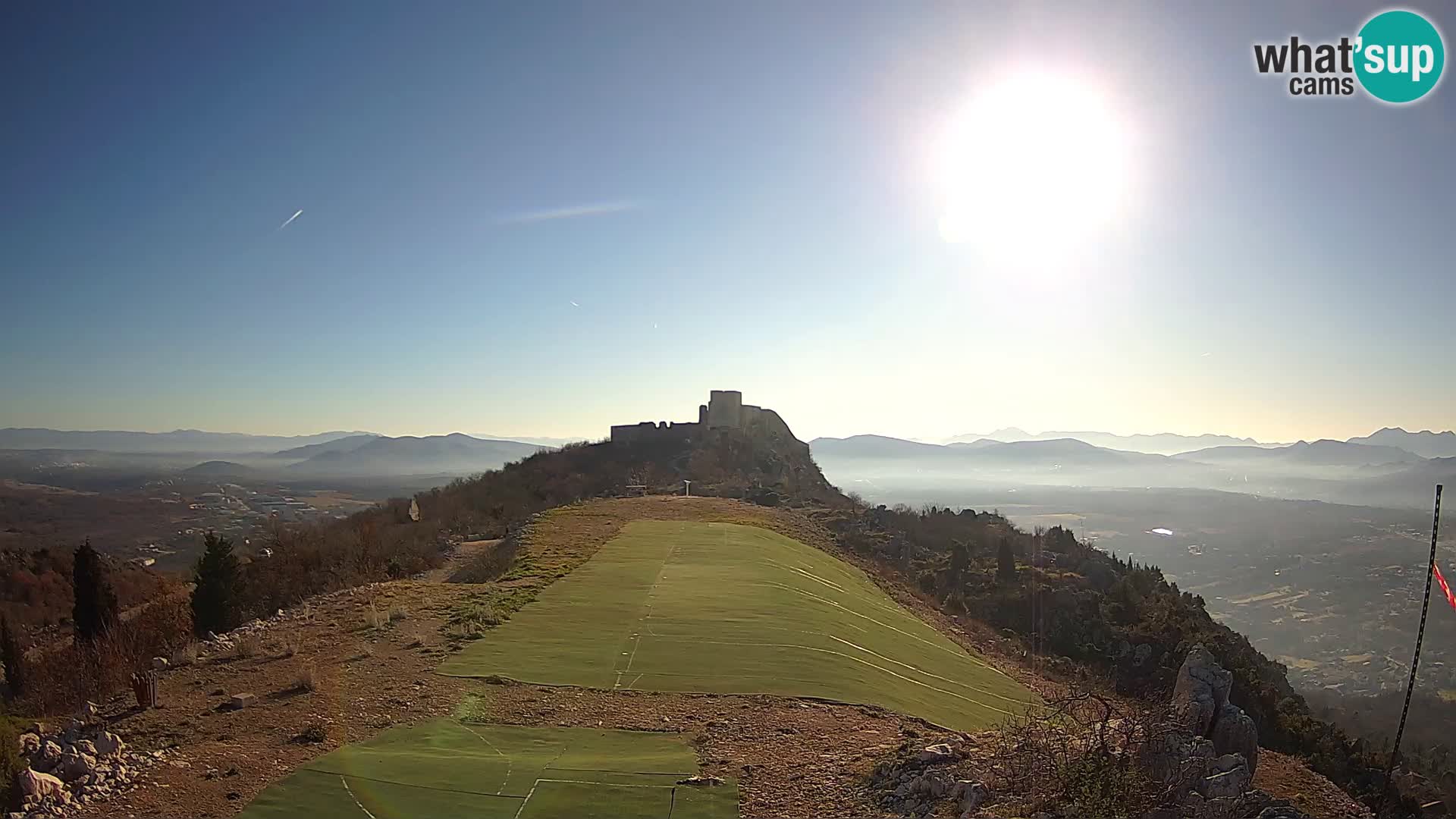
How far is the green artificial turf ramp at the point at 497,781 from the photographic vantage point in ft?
19.4

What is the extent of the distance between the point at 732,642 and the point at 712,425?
4101 cm

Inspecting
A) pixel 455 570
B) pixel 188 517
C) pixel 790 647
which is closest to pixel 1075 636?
pixel 790 647

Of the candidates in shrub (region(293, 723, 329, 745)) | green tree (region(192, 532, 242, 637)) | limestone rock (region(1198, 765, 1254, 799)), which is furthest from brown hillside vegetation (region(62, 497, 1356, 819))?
green tree (region(192, 532, 242, 637))

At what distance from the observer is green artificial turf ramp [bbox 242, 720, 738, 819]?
593 centimetres

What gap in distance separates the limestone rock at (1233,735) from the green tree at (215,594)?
17.0 meters

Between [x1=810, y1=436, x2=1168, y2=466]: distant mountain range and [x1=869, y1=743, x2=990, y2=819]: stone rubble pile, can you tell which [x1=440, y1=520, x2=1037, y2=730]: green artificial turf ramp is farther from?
[x1=810, y1=436, x2=1168, y2=466]: distant mountain range

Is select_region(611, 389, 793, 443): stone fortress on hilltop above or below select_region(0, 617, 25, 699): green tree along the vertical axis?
above

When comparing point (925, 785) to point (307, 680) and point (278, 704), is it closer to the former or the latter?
point (278, 704)

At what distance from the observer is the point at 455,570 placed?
1881 centimetres

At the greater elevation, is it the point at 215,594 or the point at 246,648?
the point at 246,648

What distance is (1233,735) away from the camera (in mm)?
7668

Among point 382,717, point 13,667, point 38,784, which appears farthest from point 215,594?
point 38,784

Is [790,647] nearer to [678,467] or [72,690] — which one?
[72,690]

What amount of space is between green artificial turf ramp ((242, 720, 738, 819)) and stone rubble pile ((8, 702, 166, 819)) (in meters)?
1.27
